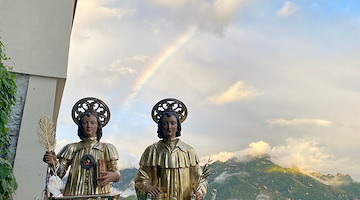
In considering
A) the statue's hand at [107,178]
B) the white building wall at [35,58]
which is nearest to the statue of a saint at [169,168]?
the statue's hand at [107,178]

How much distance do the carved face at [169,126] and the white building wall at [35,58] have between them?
3.38 metres

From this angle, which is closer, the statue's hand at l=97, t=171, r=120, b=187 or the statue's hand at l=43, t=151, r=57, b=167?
the statue's hand at l=43, t=151, r=57, b=167

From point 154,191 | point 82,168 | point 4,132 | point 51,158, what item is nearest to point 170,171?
point 154,191

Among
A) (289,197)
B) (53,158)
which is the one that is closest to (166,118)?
(53,158)

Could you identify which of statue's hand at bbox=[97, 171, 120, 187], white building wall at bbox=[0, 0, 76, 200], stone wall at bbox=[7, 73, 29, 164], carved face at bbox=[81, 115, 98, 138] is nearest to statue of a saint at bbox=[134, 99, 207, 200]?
statue's hand at bbox=[97, 171, 120, 187]

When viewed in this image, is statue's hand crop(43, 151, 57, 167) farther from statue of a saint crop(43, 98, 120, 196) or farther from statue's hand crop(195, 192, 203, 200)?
statue's hand crop(195, 192, 203, 200)

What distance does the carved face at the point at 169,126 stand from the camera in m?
4.28

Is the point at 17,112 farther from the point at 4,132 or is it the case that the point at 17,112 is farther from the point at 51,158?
the point at 51,158

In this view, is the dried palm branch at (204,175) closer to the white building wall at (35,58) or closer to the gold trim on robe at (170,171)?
the gold trim on robe at (170,171)

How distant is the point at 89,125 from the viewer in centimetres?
450

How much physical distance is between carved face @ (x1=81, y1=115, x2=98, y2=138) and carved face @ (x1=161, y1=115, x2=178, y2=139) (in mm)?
821

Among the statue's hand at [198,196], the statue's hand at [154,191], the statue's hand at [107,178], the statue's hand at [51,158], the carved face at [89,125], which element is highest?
the carved face at [89,125]

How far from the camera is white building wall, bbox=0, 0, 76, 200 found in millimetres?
6730

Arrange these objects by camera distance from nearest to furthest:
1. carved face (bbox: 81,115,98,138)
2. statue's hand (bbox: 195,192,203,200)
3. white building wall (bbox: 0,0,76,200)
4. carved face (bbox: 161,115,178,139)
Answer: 1. statue's hand (bbox: 195,192,203,200)
2. carved face (bbox: 161,115,178,139)
3. carved face (bbox: 81,115,98,138)
4. white building wall (bbox: 0,0,76,200)
